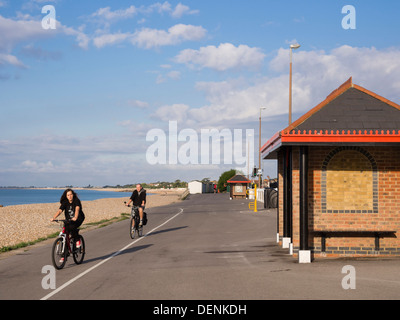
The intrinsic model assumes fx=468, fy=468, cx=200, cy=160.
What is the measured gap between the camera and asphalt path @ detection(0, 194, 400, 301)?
27.6ft

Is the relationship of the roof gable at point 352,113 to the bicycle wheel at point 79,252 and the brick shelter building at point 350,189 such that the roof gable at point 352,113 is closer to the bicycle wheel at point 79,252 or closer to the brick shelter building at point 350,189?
the brick shelter building at point 350,189

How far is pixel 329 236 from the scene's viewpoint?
41.8 ft

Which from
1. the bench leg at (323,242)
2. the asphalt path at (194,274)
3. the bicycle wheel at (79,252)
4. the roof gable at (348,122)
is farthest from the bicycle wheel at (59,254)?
the bench leg at (323,242)

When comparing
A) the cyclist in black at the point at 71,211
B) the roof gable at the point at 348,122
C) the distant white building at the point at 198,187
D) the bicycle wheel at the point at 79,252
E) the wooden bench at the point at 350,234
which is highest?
the roof gable at the point at 348,122

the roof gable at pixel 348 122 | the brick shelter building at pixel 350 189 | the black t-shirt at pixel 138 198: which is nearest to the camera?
the roof gable at pixel 348 122

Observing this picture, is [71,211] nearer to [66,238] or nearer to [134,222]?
[66,238]

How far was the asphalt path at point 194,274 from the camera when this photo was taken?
8.42 m

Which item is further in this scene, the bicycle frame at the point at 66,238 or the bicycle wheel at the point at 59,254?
the bicycle frame at the point at 66,238

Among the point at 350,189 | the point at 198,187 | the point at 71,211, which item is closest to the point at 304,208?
the point at 350,189

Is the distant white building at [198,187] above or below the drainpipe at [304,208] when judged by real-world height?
below

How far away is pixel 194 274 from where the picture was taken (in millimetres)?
10453

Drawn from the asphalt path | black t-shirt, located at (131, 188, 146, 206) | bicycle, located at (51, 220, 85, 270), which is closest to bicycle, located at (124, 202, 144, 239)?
black t-shirt, located at (131, 188, 146, 206)
